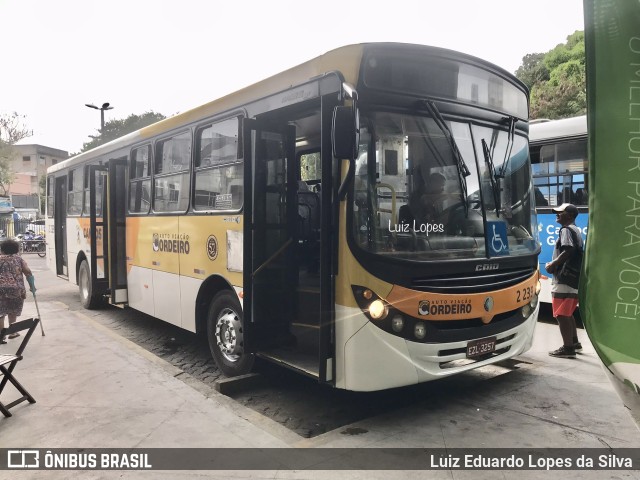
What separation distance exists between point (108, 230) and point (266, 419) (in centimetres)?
525

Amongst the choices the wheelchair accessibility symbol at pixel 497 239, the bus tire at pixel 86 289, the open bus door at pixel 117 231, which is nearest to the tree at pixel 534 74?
the bus tire at pixel 86 289

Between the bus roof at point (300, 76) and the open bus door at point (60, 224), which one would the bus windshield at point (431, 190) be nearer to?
the bus roof at point (300, 76)

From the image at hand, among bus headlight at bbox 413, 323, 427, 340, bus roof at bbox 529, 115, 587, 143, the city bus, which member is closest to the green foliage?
bus roof at bbox 529, 115, 587, 143

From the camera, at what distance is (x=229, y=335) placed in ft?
18.6

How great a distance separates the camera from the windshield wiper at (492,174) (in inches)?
185

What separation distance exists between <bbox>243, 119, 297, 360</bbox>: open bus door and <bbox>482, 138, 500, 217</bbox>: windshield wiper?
5.93 feet

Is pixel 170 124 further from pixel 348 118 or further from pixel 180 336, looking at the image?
pixel 348 118

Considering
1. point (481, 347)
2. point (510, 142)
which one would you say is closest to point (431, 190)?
point (510, 142)

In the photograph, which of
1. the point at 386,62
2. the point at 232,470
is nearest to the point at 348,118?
the point at 386,62

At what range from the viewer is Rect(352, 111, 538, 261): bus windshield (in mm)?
4113

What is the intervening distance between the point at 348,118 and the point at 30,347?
5.79 metres

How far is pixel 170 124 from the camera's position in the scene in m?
6.90

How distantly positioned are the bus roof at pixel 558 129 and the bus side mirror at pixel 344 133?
5.61 metres

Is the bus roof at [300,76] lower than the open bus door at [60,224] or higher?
higher
